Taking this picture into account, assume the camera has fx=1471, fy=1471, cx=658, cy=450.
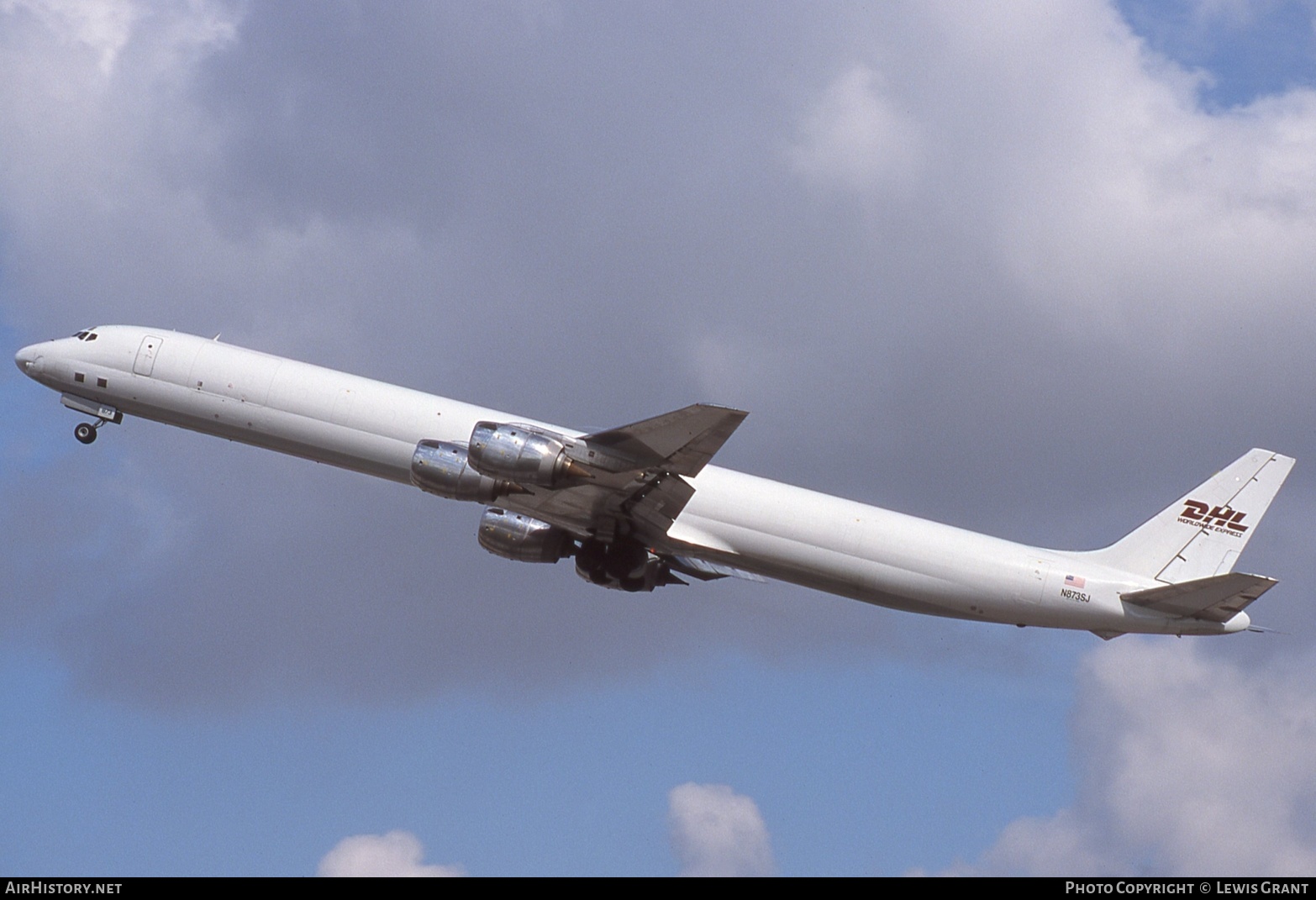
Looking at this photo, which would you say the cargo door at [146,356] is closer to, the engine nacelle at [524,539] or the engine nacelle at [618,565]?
the engine nacelle at [524,539]

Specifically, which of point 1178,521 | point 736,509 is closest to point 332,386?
point 736,509

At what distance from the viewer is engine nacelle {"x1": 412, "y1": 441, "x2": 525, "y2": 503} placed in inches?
1789

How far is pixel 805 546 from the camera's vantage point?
153ft

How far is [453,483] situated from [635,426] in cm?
634

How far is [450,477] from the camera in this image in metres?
45.4

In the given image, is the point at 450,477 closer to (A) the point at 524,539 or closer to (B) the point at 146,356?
(A) the point at 524,539

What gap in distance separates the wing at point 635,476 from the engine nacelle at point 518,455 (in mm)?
631

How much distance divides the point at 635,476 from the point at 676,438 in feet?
8.74

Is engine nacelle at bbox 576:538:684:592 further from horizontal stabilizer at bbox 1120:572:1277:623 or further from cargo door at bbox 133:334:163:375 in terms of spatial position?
cargo door at bbox 133:334:163:375

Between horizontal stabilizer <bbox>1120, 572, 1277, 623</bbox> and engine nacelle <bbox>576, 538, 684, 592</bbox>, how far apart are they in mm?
15431

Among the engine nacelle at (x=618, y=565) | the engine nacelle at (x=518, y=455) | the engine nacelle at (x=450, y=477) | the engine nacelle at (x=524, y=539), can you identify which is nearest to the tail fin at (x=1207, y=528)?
the engine nacelle at (x=618, y=565)

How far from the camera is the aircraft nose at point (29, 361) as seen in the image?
177 ft

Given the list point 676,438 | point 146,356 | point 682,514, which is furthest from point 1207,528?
point 146,356
